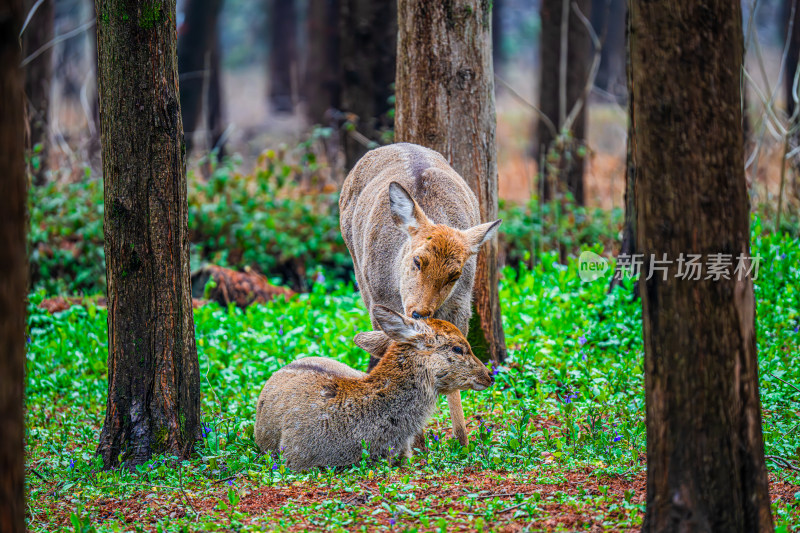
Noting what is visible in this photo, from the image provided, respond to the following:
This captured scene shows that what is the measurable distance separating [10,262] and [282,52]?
113ft

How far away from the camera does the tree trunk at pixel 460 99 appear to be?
26.5 feet

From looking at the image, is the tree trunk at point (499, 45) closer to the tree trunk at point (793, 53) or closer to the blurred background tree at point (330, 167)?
the blurred background tree at point (330, 167)

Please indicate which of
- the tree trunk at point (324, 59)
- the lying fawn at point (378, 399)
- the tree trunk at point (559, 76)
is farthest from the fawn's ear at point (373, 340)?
the tree trunk at point (324, 59)

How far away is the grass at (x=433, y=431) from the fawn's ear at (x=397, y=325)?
885 millimetres

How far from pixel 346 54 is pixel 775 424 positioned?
11851 mm

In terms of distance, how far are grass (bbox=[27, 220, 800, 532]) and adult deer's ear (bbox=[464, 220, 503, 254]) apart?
1.44 m

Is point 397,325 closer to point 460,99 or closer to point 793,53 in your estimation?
point 460,99

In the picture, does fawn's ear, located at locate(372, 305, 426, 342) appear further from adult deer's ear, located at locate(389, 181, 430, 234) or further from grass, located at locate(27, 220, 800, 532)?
adult deer's ear, located at locate(389, 181, 430, 234)

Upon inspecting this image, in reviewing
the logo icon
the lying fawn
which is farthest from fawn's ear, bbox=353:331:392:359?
the logo icon

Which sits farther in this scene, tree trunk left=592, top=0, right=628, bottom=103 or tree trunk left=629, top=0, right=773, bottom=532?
tree trunk left=592, top=0, right=628, bottom=103

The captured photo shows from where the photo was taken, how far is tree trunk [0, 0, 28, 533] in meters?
2.88

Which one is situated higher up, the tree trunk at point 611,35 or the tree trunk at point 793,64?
the tree trunk at point 611,35

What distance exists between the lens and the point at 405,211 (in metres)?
6.83

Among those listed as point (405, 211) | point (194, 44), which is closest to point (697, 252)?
point (405, 211)
